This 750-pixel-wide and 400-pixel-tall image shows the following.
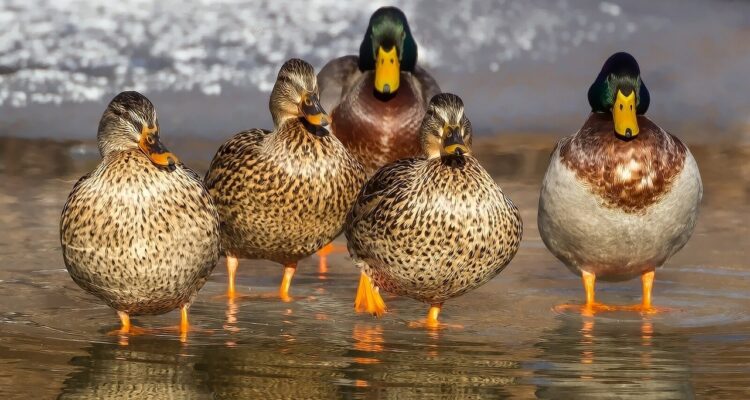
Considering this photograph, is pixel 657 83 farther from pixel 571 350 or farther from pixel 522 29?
pixel 571 350

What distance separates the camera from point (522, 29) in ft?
46.2

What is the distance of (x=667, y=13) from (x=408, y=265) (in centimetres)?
844

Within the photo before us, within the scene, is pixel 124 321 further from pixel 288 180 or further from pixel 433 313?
pixel 433 313

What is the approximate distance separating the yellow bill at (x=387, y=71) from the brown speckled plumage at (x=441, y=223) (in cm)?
165

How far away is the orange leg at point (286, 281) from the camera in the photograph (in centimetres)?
745

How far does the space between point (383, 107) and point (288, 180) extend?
1.59 meters

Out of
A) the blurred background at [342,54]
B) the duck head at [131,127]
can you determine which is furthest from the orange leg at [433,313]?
the blurred background at [342,54]

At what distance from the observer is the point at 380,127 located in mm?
8570

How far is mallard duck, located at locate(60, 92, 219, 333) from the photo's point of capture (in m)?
6.24

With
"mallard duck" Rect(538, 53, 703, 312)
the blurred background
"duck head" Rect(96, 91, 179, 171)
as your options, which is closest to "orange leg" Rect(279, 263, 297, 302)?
"mallard duck" Rect(538, 53, 703, 312)

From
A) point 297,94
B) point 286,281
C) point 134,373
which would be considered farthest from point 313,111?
point 134,373

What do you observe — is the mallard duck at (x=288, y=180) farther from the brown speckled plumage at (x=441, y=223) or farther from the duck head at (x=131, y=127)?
the duck head at (x=131, y=127)

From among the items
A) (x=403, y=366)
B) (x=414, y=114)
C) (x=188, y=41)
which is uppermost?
(x=188, y=41)

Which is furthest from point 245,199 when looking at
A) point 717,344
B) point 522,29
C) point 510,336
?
point 522,29
